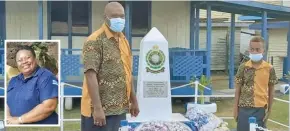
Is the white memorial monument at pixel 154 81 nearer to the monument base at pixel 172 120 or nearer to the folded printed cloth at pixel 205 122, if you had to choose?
the monument base at pixel 172 120

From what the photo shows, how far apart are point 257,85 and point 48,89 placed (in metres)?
2.51

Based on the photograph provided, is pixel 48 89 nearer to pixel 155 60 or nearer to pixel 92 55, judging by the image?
pixel 92 55

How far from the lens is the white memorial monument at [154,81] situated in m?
7.54

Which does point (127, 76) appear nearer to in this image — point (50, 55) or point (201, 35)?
point (50, 55)

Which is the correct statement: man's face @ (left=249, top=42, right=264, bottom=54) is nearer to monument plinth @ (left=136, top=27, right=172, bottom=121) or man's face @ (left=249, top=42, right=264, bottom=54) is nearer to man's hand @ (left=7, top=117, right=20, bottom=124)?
monument plinth @ (left=136, top=27, right=172, bottom=121)

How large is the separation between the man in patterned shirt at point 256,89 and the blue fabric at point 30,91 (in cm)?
237

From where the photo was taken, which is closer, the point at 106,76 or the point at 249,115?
the point at 106,76

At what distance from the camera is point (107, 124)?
3977 mm

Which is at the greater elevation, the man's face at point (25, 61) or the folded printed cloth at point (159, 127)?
the man's face at point (25, 61)

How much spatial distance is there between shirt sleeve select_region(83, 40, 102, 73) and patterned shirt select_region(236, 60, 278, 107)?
223 cm

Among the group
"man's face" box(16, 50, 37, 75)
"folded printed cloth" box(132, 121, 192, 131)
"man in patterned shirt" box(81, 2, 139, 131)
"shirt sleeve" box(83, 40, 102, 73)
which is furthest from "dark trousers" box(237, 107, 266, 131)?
"man's face" box(16, 50, 37, 75)

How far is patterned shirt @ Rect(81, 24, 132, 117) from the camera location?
3.89 metres

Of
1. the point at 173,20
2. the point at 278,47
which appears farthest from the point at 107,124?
the point at 278,47

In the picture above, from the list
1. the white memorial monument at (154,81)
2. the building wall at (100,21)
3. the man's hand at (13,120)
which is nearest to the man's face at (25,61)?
the man's hand at (13,120)
